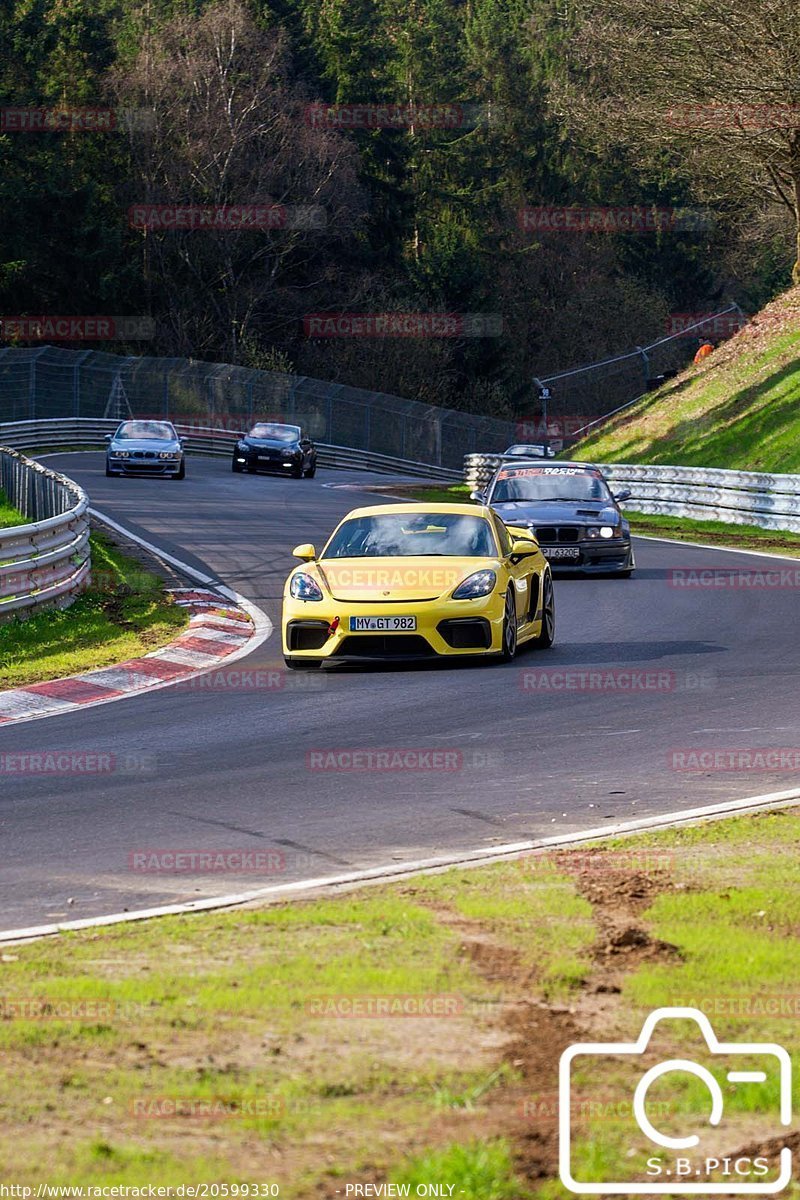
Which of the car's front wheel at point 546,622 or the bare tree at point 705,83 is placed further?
the bare tree at point 705,83

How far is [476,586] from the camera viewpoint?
568 inches

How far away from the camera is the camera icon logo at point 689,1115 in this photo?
4105 millimetres

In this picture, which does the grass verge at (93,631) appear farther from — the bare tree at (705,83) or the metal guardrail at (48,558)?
the bare tree at (705,83)

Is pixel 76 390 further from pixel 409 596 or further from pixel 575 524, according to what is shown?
pixel 409 596

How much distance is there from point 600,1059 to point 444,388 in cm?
7626

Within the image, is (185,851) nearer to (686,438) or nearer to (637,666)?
(637,666)

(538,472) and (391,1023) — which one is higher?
(391,1023)

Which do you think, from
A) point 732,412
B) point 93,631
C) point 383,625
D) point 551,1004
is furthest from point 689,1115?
point 732,412

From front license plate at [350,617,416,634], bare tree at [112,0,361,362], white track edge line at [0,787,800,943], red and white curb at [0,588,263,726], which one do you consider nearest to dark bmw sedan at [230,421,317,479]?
bare tree at [112,0,361,362]

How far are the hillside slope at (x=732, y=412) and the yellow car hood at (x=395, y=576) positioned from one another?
91.3 feet

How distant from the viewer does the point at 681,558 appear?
85.6ft

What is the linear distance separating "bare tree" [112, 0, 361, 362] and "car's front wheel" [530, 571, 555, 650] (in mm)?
62173

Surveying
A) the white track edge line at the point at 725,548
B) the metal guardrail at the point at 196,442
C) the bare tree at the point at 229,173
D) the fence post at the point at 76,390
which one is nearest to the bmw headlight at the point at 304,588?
the white track edge line at the point at 725,548

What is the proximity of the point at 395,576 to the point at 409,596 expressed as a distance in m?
0.33
